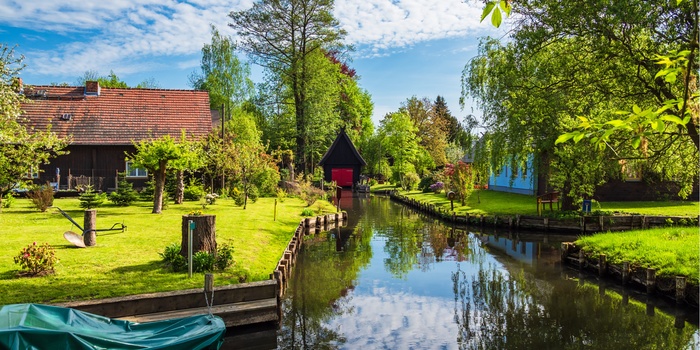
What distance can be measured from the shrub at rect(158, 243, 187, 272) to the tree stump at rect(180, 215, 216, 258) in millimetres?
170

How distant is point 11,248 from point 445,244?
14.7 metres

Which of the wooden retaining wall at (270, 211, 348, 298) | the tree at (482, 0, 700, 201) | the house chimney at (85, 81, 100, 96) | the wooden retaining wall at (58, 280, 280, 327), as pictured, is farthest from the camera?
the house chimney at (85, 81, 100, 96)

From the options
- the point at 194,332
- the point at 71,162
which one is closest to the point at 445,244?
the point at 194,332

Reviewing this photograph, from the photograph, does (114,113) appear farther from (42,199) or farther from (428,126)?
(428,126)

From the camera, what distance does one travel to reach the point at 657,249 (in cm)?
1341

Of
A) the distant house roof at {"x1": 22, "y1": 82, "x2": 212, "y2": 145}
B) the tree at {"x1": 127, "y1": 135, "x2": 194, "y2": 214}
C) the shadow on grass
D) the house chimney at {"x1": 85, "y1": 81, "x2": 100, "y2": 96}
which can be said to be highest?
the house chimney at {"x1": 85, "y1": 81, "x2": 100, "y2": 96}

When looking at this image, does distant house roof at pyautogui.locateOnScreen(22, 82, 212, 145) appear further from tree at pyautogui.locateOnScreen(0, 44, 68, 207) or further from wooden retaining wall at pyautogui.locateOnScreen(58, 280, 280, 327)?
wooden retaining wall at pyautogui.locateOnScreen(58, 280, 280, 327)

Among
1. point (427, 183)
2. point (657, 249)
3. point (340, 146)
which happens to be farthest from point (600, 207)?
point (340, 146)

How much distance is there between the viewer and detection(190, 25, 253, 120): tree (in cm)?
5425

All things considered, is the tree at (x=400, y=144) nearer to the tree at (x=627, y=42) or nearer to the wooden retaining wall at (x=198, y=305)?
the tree at (x=627, y=42)

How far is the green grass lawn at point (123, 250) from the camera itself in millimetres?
9516

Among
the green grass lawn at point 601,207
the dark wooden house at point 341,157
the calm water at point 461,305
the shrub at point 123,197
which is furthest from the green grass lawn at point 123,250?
the dark wooden house at point 341,157

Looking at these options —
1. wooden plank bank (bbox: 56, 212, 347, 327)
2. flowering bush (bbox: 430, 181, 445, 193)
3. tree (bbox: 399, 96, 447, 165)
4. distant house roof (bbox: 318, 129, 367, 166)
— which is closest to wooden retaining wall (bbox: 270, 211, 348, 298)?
wooden plank bank (bbox: 56, 212, 347, 327)

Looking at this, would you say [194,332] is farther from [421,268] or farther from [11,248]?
[421,268]
